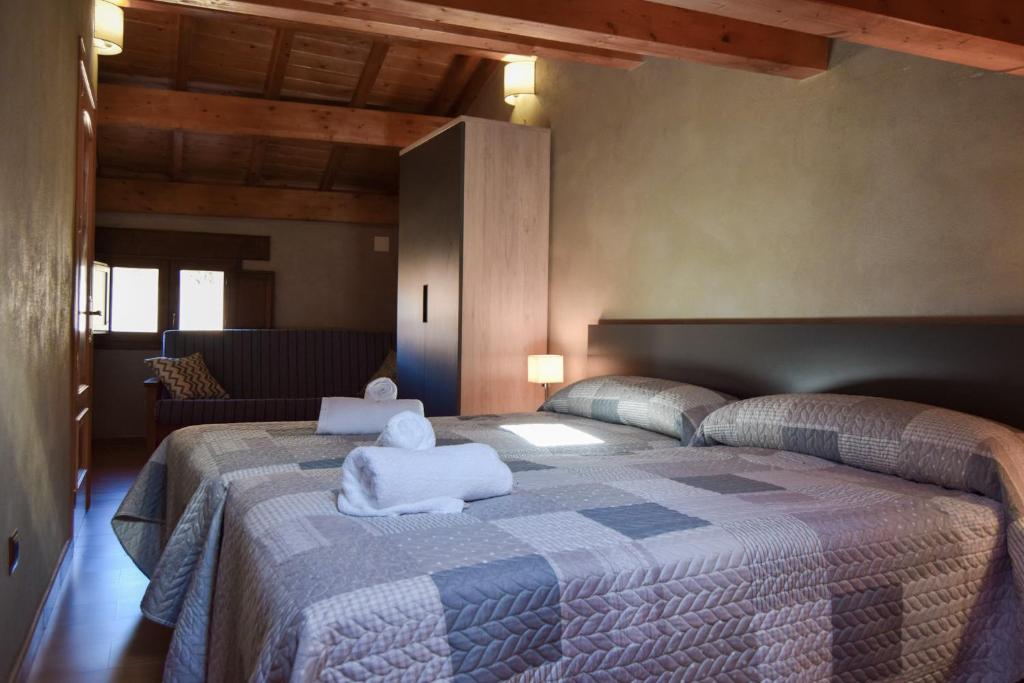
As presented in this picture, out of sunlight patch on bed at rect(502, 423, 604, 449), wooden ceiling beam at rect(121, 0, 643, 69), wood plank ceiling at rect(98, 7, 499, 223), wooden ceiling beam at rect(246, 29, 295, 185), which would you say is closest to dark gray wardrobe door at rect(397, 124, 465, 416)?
wooden ceiling beam at rect(121, 0, 643, 69)

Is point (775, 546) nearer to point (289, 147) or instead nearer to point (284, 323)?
point (289, 147)

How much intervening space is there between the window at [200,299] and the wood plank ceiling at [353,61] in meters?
0.56

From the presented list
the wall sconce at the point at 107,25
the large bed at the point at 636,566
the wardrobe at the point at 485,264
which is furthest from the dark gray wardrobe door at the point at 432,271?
the large bed at the point at 636,566

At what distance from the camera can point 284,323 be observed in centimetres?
694

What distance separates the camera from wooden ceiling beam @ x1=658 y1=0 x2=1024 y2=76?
6.58ft

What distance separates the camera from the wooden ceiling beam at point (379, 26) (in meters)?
3.11

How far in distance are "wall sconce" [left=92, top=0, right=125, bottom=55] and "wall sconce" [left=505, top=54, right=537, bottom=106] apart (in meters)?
2.17

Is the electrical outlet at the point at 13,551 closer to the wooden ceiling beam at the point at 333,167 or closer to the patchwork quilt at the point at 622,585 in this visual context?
the patchwork quilt at the point at 622,585

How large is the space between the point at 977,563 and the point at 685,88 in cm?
251

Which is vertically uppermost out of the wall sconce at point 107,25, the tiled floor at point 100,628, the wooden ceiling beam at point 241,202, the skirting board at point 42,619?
the wall sconce at point 107,25

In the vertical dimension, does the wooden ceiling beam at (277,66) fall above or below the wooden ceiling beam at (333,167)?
above

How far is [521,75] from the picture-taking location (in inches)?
193

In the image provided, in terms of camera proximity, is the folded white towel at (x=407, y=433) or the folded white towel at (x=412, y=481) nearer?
the folded white towel at (x=412, y=481)

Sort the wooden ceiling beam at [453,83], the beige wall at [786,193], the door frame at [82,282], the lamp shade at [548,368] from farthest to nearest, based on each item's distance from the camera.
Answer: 1. the wooden ceiling beam at [453,83]
2. the lamp shade at [548,368]
3. the door frame at [82,282]
4. the beige wall at [786,193]
